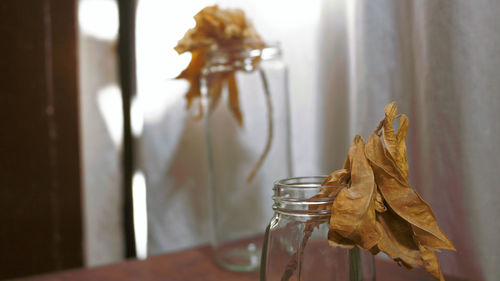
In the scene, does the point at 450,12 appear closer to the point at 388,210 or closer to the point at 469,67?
the point at 469,67

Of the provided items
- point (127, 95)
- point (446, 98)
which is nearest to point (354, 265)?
point (446, 98)

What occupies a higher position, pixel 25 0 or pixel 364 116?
pixel 25 0

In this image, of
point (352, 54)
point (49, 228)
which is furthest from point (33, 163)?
point (352, 54)

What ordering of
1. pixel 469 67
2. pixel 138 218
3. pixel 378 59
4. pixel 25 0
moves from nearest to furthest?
pixel 469 67, pixel 378 59, pixel 25 0, pixel 138 218

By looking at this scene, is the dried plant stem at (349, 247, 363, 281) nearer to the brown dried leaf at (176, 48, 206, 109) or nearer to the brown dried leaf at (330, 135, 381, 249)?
the brown dried leaf at (330, 135, 381, 249)

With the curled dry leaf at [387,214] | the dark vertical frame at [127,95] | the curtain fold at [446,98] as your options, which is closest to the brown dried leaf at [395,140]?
the curled dry leaf at [387,214]

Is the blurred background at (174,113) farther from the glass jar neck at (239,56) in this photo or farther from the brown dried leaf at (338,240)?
the brown dried leaf at (338,240)
